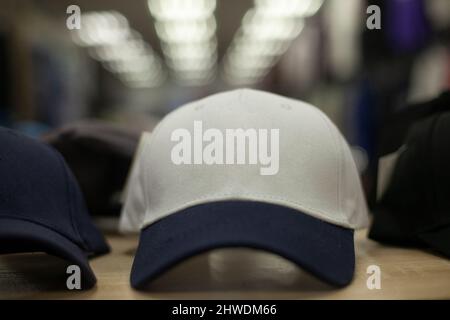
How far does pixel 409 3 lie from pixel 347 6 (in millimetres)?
162

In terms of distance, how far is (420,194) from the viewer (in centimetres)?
54

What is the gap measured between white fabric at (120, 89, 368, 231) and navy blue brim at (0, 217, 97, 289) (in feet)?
0.24

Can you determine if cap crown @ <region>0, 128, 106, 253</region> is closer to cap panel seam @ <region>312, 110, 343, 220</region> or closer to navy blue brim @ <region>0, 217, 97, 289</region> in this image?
navy blue brim @ <region>0, 217, 97, 289</region>

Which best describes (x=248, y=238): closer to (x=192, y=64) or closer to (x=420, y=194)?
(x=420, y=194)

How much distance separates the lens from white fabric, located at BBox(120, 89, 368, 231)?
448 mm

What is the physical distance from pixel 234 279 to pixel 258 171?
0.10 metres

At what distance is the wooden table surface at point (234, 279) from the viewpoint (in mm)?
410

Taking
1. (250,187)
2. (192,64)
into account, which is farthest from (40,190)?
(192,64)

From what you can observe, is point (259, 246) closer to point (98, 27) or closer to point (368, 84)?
point (98, 27)

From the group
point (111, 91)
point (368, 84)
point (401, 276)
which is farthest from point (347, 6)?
point (111, 91)

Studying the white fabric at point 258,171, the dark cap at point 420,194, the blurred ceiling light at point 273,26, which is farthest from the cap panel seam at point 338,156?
the blurred ceiling light at point 273,26

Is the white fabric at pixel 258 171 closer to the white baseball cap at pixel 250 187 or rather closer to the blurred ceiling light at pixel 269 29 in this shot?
the white baseball cap at pixel 250 187

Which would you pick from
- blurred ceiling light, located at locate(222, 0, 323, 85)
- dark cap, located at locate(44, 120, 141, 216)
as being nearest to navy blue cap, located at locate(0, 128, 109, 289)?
dark cap, located at locate(44, 120, 141, 216)

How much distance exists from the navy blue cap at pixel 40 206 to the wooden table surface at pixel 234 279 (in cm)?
3
